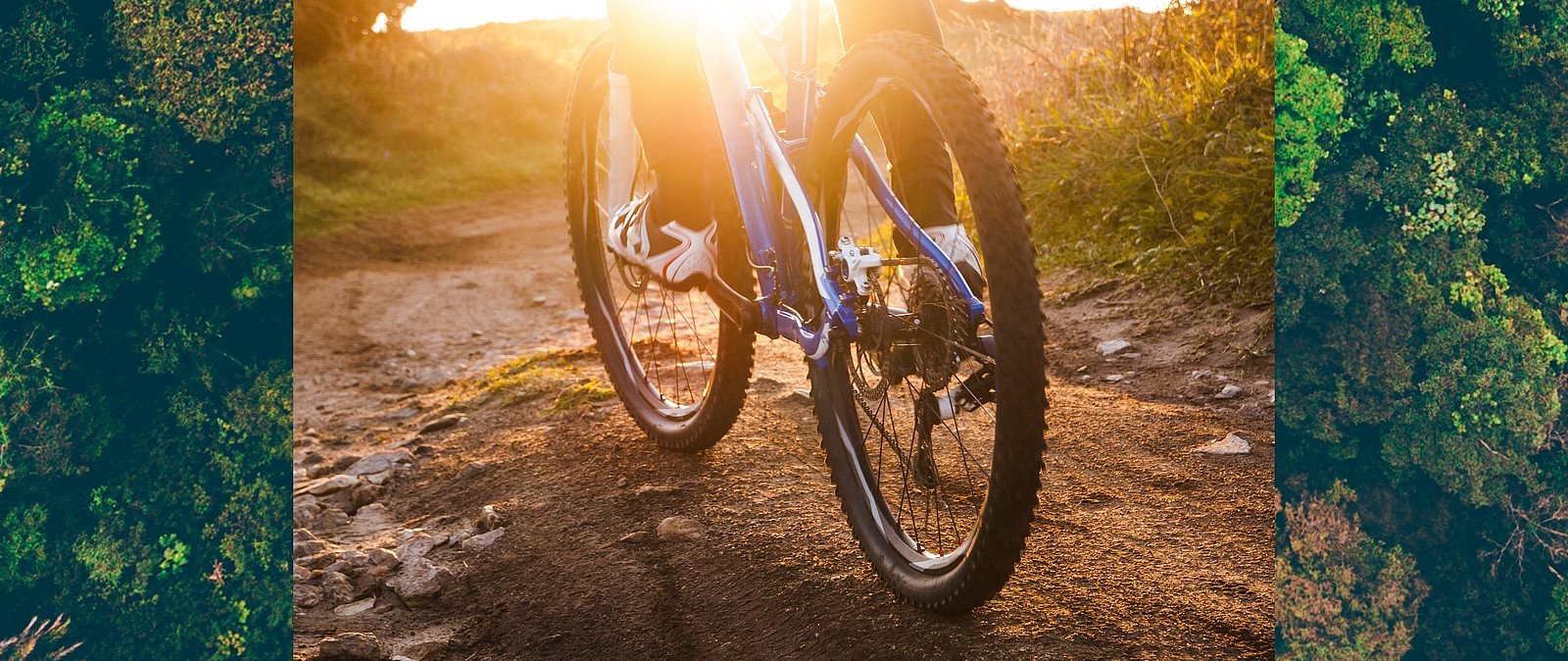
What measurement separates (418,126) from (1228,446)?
38.0 ft

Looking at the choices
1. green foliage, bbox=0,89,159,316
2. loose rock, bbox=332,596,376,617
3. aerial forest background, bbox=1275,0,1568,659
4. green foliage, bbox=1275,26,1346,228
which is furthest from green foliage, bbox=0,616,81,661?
green foliage, bbox=1275,26,1346,228

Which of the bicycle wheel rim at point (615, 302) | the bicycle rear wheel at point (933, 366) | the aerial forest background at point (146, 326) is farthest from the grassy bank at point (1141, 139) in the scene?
the aerial forest background at point (146, 326)

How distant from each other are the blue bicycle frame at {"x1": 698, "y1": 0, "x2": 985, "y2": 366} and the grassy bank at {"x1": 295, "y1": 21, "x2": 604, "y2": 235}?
8.10 m

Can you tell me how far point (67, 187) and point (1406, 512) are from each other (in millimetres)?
3000

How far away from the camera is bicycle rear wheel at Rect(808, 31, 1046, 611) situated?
1722mm

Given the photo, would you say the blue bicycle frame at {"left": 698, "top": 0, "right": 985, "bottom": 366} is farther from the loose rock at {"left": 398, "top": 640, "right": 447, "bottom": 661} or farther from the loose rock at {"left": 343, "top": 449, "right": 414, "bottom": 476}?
the loose rock at {"left": 343, "top": 449, "right": 414, "bottom": 476}

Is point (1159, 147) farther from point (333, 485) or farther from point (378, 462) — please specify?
point (333, 485)

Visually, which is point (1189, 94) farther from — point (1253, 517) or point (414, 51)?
point (414, 51)

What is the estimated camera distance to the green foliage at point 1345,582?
2.31 meters

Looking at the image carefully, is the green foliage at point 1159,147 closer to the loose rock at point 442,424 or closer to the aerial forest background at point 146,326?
the loose rock at point 442,424

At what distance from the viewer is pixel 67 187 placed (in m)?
1.93

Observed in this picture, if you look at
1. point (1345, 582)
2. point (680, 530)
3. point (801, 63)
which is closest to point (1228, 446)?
point (1345, 582)

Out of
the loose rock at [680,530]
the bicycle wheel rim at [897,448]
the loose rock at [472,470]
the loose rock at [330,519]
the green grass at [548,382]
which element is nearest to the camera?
the bicycle wheel rim at [897,448]

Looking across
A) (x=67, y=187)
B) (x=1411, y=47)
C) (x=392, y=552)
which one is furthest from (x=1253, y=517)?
(x=67, y=187)
